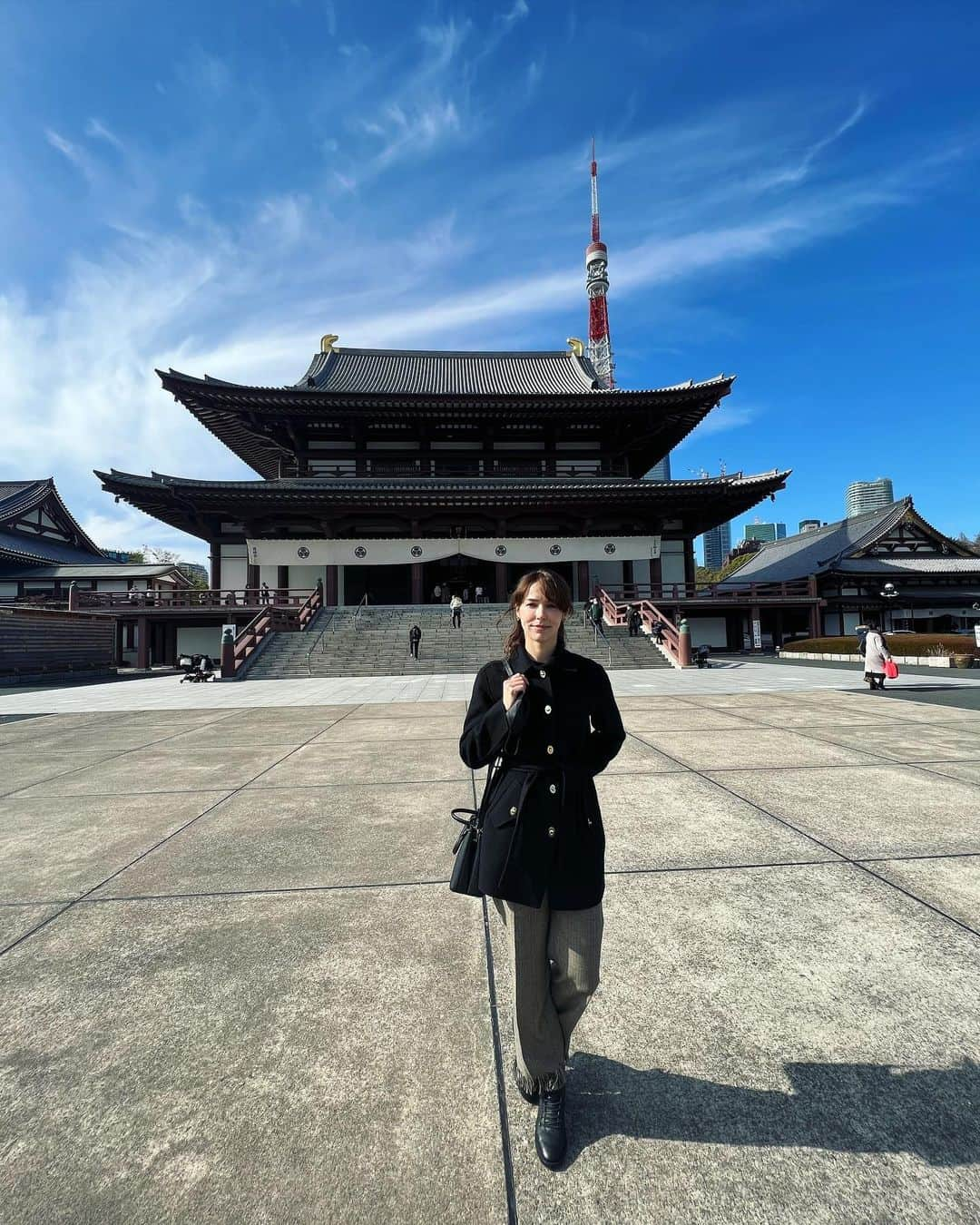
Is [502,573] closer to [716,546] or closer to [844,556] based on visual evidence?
[844,556]

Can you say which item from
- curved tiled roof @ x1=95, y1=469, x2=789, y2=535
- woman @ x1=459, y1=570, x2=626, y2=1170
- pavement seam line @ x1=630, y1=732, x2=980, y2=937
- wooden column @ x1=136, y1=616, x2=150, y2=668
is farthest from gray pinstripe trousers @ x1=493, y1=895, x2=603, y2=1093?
wooden column @ x1=136, y1=616, x2=150, y2=668

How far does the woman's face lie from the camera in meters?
1.76

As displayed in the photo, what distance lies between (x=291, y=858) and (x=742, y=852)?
257cm

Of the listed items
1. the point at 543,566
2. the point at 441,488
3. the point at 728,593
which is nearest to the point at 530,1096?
the point at 441,488

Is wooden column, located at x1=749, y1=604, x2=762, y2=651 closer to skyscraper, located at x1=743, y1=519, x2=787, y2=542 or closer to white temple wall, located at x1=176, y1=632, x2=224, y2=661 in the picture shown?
white temple wall, located at x1=176, y1=632, x2=224, y2=661

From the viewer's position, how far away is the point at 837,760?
5.25 metres

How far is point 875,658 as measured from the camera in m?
9.98

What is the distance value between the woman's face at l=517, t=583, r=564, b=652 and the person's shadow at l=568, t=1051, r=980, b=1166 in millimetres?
1268

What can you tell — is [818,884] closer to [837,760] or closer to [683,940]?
[683,940]

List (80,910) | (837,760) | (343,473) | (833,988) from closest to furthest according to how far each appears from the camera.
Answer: (833,988)
(80,910)
(837,760)
(343,473)

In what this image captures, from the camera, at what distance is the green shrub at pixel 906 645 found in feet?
51.6

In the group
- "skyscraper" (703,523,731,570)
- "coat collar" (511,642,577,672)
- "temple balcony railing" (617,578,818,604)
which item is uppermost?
"skyscraper" (703,523,731,570)

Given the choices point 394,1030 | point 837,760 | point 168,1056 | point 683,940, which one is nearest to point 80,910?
point 168,1056

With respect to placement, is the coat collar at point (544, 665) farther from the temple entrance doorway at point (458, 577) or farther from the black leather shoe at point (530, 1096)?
the temple entrance doorway at point (458, 577)
